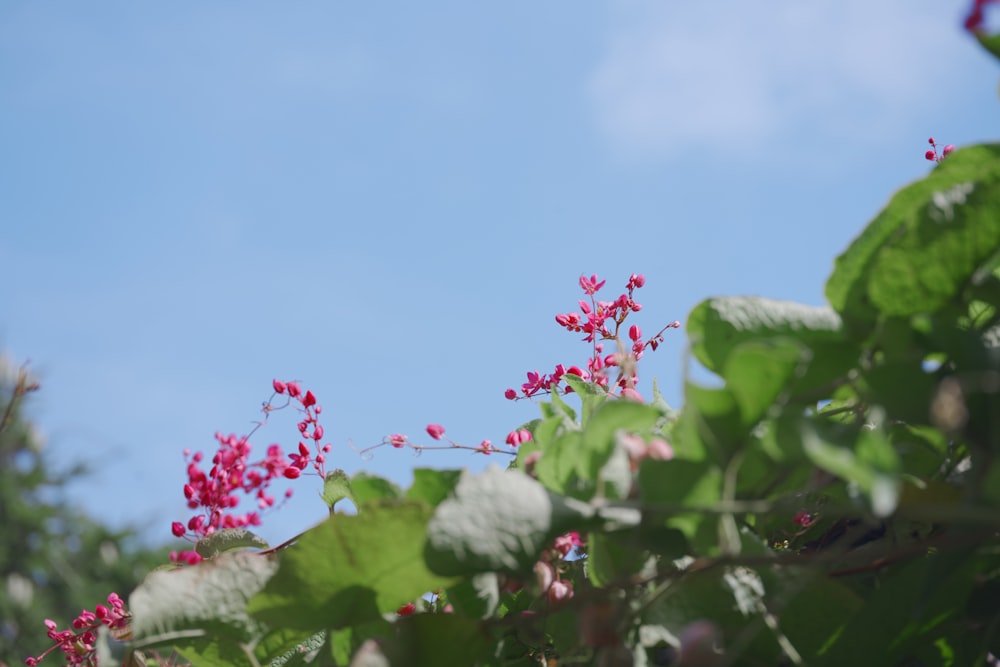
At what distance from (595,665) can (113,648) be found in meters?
0.33

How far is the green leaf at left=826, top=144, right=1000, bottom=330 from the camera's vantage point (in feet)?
1.65

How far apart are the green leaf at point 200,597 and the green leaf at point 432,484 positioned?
0.12 m

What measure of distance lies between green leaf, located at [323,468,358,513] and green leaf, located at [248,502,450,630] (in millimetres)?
174

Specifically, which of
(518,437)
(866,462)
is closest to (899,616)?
(866,462)

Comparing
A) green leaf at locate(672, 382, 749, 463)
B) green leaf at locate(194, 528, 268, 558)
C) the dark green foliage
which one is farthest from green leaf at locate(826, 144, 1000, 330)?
the dark green foliage

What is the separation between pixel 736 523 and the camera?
570 mm

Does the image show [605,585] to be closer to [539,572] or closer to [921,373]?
[539,572]

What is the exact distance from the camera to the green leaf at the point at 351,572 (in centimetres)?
54

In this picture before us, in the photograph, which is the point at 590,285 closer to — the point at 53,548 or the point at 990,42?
the point at 990,42

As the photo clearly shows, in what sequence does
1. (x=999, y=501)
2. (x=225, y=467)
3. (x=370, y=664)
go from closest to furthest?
(x=999, y=501) < (x=370, y=664) < (x=225, y=467)

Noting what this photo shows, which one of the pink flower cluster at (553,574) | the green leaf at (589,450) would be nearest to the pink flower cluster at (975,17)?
the green leaf at (589,450)

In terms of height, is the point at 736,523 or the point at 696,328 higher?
the point at 696,328

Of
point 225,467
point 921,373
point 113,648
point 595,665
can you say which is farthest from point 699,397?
point 225,467

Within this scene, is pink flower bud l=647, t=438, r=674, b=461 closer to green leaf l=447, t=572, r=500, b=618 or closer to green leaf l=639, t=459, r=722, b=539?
green leaf l=639, t=459, r=722, b=539
